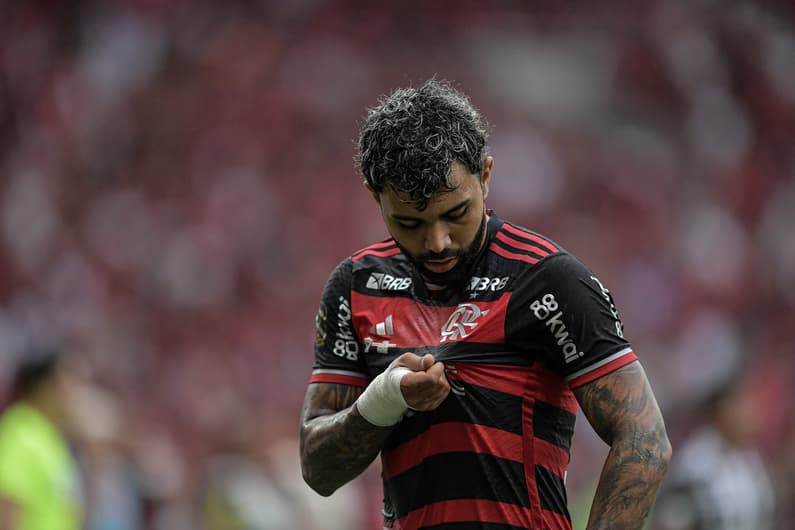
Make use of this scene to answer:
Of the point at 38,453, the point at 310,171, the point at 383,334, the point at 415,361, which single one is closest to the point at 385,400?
the point at 415,361

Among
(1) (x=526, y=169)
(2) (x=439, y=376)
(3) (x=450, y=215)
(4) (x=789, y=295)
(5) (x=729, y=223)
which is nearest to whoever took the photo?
(2) (x=439, y=376)

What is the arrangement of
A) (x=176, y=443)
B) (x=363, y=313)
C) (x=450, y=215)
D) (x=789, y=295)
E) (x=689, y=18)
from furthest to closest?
(x=689, y=18)
(x=789, y=295)
(x=176, y=443)
(x=363, y=313)
(x=450, y=215)

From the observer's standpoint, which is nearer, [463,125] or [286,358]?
[463,125]

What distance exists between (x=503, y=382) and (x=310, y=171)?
13699 mm

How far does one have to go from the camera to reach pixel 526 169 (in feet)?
51.7

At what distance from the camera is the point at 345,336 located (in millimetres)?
3227

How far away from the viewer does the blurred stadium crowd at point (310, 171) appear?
13297 millimetres

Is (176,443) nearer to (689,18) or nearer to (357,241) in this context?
(357,241)

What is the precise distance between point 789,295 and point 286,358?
5.51 metres

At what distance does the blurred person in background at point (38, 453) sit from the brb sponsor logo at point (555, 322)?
138 inches

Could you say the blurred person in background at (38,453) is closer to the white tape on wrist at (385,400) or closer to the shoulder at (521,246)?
the white tape on wrist at (385,400)

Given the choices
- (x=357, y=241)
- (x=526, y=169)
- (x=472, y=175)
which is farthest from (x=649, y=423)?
(x=526, y=169)

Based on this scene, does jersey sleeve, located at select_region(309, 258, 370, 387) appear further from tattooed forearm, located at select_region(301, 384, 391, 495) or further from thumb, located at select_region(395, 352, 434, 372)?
thumb, located at select_region(395, 352, 434, 372)

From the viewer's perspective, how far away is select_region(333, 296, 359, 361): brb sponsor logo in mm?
3221
